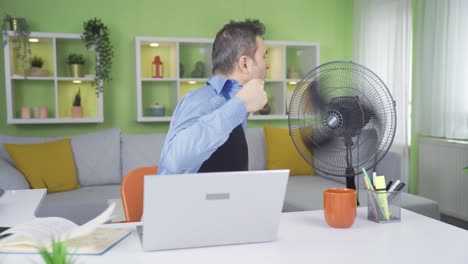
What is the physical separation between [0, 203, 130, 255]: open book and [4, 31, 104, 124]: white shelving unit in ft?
10.3

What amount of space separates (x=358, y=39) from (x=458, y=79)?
1.34m

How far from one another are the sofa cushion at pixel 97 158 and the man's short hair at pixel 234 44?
242 centimetres

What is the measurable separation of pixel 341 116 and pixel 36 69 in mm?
3371

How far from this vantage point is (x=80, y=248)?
125cm

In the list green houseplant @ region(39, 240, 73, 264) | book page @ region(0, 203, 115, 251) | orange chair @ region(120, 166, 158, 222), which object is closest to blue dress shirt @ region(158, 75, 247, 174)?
orange chair @ region(120, 166, 158, 222)

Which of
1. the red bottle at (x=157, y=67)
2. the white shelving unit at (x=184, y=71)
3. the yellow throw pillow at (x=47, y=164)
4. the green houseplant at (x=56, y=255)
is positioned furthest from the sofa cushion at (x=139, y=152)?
the green houseplant at (x=56, y=255)

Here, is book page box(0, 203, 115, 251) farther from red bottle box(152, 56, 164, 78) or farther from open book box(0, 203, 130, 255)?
red bottle box(152, 56, 164, 78)

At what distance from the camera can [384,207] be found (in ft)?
5.16

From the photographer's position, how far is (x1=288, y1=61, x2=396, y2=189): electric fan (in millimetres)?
1646

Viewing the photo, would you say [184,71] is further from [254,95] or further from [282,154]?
[254,95]

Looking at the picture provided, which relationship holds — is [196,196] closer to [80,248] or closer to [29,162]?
[80,248]

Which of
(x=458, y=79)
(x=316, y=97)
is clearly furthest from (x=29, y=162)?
(x=458, y=79)

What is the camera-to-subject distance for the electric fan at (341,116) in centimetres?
165

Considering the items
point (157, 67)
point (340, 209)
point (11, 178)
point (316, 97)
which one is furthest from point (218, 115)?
point (157, 67)
